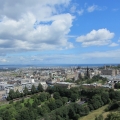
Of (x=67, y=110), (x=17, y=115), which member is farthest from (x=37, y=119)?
(x=67, y=110)

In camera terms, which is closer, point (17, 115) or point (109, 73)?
point (17, 115)

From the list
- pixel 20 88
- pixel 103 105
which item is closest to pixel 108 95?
pixel 103 105

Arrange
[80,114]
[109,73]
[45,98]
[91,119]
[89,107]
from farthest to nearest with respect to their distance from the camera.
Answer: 1. [109,73]
2. [45,98]
3. [89,107]
4. [80,114]
5. [91,119]

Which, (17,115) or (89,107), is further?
(89,107)

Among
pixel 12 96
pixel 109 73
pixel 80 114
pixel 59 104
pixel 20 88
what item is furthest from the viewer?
pixel 109 73

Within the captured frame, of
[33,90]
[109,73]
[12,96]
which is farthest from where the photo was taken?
[109,73]

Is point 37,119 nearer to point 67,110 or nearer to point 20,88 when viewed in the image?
point 67,110

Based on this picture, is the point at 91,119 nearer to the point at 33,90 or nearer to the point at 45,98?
the point at 45,98

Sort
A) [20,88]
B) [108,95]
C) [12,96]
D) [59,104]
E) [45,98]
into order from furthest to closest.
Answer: [20,88]
[12,96]
[45,98]
[108,95]
[59,104]

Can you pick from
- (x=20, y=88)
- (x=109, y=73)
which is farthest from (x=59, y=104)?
(x=109, y=73)
